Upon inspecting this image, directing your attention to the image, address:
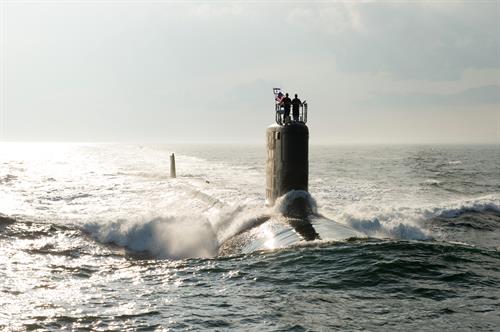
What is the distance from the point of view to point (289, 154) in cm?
1839

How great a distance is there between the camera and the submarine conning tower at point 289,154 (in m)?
18.4

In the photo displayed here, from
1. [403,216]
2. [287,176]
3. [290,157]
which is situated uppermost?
[290,157]

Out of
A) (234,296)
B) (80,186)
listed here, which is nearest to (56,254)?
(234,296)

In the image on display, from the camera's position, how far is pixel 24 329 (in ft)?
30.4

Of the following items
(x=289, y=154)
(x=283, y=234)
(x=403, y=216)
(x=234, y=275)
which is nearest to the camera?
(x=234, y=275)

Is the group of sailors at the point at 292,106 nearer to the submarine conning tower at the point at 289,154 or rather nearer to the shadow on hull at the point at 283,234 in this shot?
the submarine conning tower at the point at 289,154

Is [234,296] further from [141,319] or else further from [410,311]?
[410,311]

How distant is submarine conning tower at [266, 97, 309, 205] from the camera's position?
18406mm

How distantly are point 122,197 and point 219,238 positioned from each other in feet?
48.9

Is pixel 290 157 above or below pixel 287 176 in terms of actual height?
above

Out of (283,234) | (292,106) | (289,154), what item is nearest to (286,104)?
(292,106)

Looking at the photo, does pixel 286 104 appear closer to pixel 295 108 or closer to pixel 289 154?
pixel 295 108

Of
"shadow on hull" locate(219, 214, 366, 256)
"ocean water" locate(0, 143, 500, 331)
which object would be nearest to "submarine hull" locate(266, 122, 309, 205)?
"ocean water" locate(0, 143, 500, 331)

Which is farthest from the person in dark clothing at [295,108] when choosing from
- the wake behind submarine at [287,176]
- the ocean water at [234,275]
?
the ocean water at [234,275]
